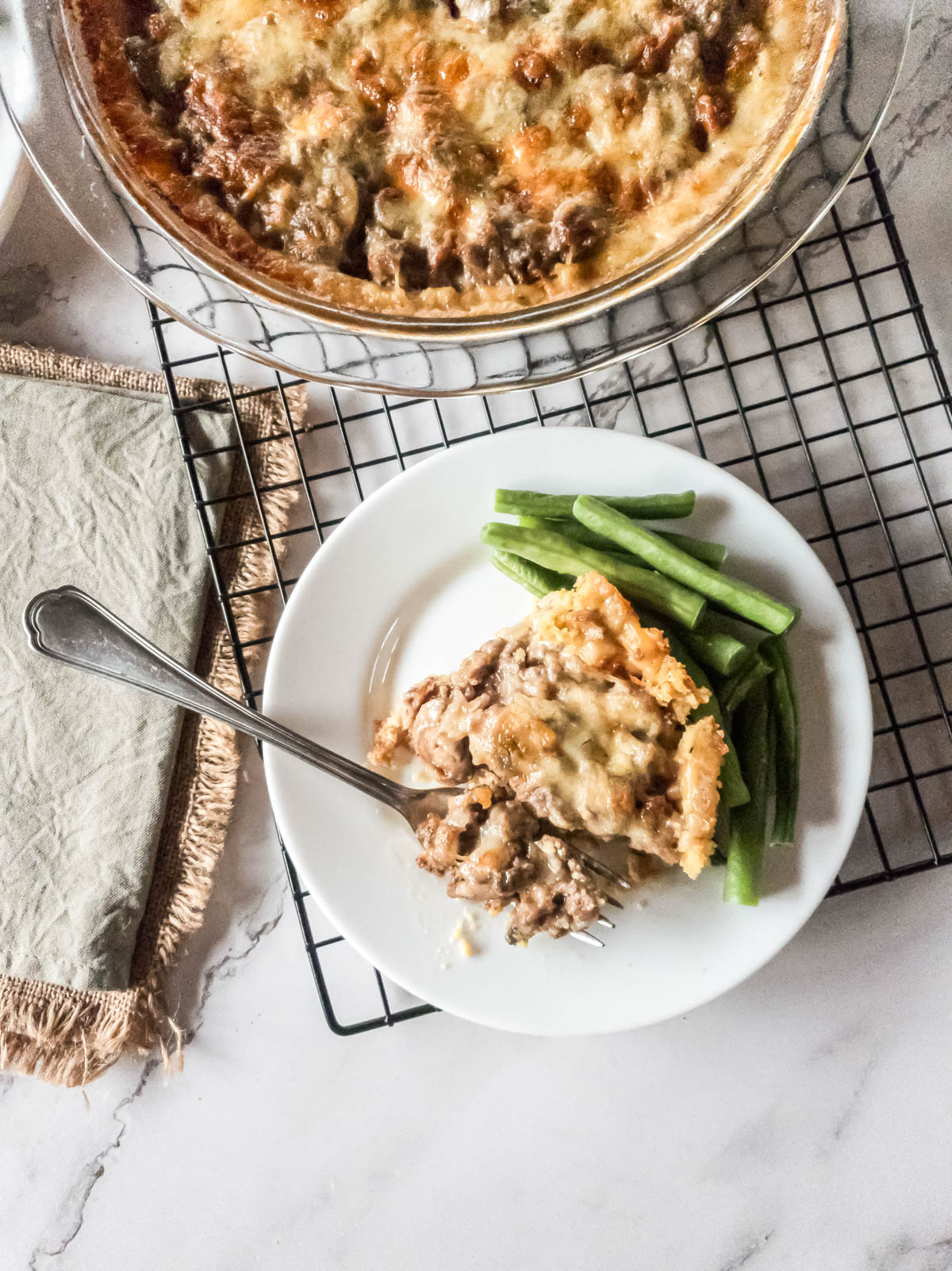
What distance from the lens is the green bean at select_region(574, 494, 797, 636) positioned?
168 centimetres

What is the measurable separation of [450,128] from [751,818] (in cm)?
115

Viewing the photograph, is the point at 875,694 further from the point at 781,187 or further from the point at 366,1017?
the point at 366,1017

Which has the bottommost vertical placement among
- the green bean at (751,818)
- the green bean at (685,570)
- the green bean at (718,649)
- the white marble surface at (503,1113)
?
the white marble surface at (503,1113)

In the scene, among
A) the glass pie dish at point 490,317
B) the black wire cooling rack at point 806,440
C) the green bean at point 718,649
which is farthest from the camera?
the black wire cooling rack at point 806,440

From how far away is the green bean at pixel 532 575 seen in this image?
1797mm

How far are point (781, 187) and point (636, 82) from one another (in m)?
0.26

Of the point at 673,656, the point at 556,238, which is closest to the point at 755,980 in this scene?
the point at 673,656

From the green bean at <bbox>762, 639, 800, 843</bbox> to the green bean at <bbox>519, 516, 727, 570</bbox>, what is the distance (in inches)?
6.8

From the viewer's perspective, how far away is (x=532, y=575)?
5.89 ft

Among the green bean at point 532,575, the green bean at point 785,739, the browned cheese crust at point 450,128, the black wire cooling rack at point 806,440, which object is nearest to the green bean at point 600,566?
the green bean at point 532,575

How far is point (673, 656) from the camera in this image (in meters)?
1.68

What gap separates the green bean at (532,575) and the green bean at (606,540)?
0.21 feet

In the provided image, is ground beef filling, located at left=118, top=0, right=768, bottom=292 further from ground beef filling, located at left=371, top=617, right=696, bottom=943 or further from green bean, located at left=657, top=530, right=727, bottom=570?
ground beef filling, located at left=371, top=617, right=696, bottom=943

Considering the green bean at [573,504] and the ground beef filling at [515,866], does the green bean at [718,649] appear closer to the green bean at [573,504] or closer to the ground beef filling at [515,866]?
the green bean at [573,504]
